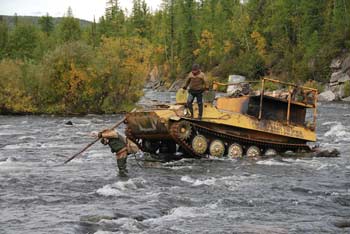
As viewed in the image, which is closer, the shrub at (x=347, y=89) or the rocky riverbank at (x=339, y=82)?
the shrub at (x=347, y=89)

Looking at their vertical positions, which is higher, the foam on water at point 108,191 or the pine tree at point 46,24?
the pine tree at point 46,24

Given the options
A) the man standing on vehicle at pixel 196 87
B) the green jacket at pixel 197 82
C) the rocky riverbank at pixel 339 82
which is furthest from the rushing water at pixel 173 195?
the rocky riverbank at pixel 339 82

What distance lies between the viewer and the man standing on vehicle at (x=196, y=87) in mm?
19359

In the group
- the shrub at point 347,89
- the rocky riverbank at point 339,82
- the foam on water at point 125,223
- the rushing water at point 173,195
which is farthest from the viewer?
the rocky riverbank at point 339,82

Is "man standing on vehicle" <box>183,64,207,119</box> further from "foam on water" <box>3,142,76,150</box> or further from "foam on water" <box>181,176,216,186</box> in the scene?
"foam on water" <box>3,142,76,150</box>

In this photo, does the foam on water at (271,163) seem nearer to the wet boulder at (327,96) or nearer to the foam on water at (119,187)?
the foam on water at (119,187)

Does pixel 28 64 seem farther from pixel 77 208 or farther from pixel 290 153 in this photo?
pixel 77 208

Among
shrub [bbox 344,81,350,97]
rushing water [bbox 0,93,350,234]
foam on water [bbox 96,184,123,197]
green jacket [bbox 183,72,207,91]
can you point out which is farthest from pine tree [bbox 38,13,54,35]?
foam on water [bbox 96,184,123,197]

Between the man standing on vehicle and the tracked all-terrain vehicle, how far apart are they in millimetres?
285

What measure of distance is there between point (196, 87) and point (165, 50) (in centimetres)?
9068

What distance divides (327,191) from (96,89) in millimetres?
31835

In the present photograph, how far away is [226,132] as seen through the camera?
776 inches

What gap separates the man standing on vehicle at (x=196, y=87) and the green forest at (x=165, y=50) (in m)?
25.2

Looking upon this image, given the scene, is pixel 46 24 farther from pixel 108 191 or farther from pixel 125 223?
pixel 125 223
